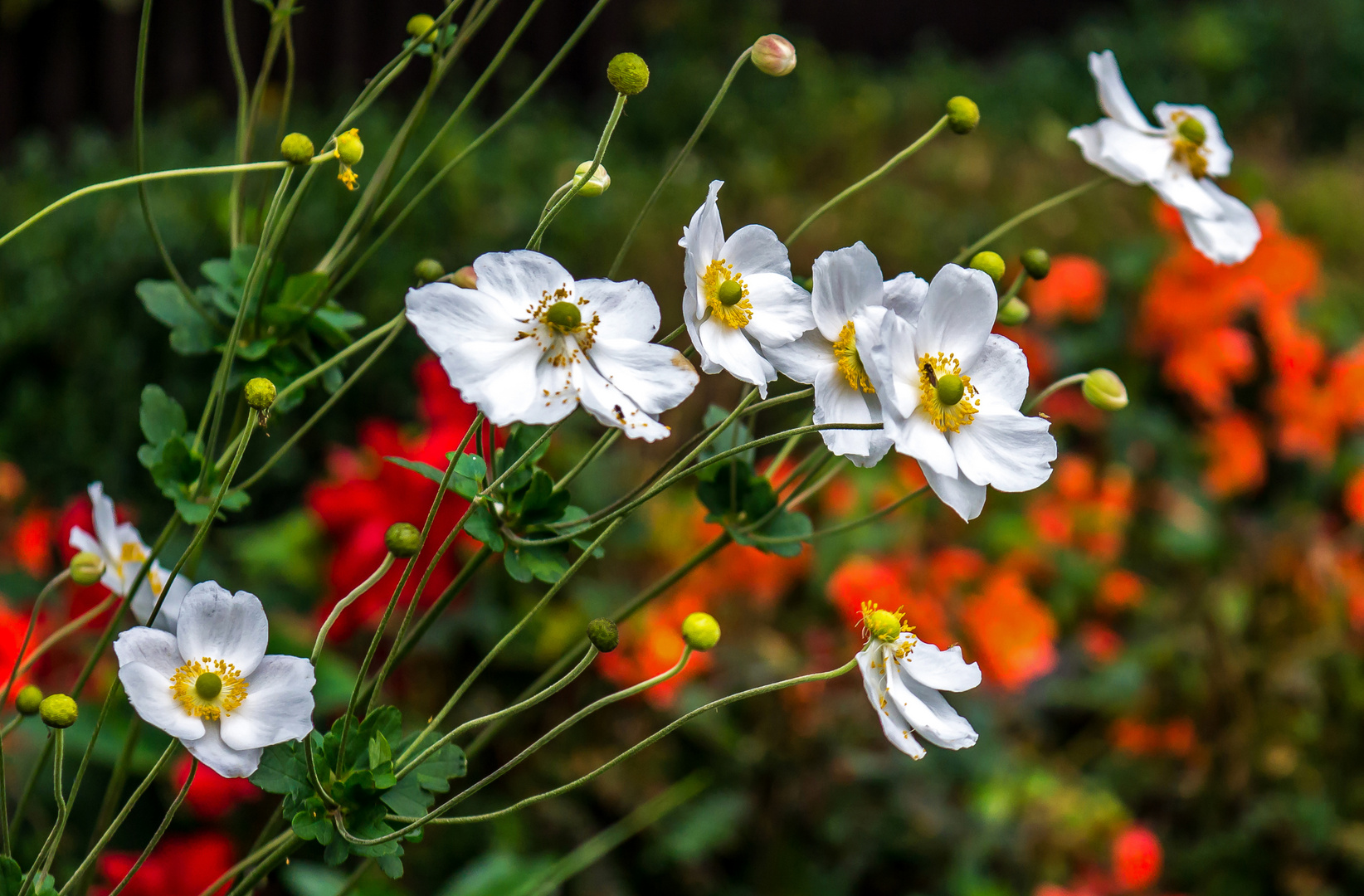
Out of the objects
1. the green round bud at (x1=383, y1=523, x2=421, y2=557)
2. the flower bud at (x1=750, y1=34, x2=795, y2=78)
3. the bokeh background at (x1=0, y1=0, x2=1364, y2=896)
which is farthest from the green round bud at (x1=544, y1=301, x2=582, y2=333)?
the bokeh background at (x1=0, y1=0, x2=1364, y2=896)

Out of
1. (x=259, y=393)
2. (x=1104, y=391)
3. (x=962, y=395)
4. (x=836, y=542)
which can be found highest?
(x=259, y=393)

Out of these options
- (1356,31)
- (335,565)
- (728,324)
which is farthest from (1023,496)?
(1356,31)

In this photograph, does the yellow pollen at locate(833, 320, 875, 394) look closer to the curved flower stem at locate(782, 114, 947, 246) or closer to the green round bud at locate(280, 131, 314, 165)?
the curved flower stem at locate(782, 114, 947, 246)

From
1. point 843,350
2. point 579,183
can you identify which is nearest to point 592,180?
point 579,183

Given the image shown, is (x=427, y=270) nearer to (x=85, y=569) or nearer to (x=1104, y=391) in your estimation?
(x=85, y=569)

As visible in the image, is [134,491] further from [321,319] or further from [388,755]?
[388,755]

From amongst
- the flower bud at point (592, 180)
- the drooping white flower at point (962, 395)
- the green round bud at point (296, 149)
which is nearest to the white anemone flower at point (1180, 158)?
the drooping white flower at point (962, 395)

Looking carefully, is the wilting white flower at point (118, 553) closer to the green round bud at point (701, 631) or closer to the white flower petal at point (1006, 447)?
the green round bud at point (701, 631)
